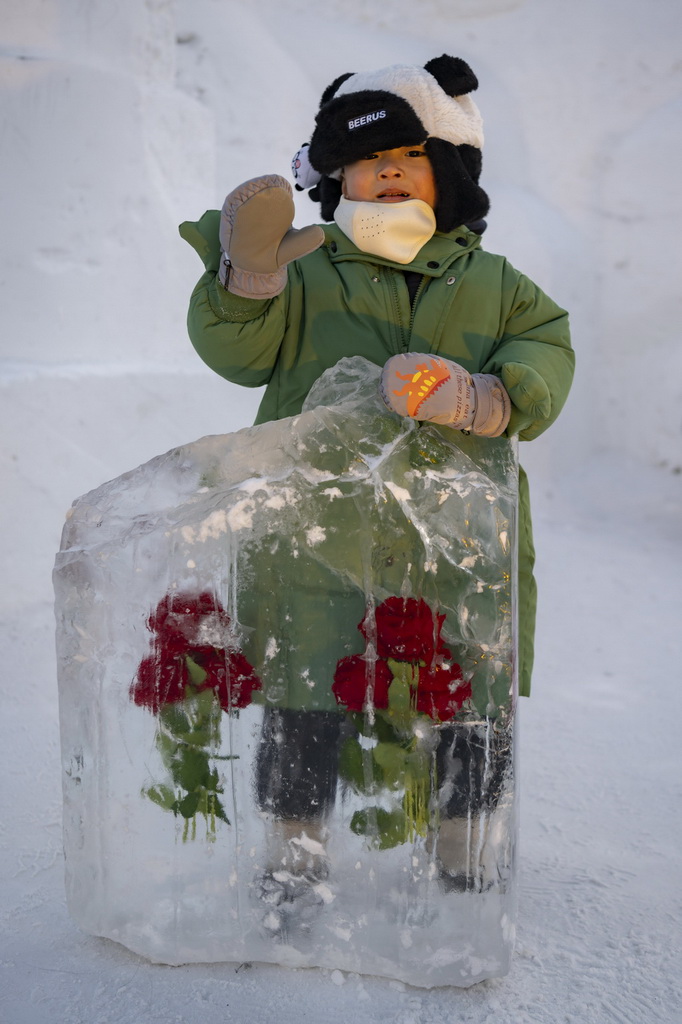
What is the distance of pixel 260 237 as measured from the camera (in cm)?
85

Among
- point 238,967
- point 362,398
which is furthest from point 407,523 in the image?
point 238,967

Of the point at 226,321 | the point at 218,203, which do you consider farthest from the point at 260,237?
the point at 218,203

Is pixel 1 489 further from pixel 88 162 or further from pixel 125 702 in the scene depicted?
pixel 125 702

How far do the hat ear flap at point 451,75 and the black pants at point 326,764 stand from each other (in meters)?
0.63

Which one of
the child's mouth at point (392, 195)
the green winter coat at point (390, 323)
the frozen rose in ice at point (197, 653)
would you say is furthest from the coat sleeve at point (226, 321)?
the frozen rose in ice at point (197, 653)

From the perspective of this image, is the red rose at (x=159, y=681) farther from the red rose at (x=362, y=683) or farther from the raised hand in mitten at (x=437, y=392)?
the raised hand in mitten at (x=437, y=392)

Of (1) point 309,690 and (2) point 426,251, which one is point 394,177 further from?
(1) point 309,690

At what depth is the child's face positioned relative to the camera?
0.99 m

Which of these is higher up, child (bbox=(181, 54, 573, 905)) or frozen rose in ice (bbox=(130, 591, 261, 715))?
child (bbox=(181, 54, 573, 905))

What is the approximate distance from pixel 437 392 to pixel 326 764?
361 mm

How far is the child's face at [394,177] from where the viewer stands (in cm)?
99

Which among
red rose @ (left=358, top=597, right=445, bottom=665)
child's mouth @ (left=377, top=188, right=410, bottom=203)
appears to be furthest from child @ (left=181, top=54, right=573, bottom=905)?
red rose @ (left=358, top=597, right=445, bottom=665)

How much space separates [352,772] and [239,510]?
0.27 m

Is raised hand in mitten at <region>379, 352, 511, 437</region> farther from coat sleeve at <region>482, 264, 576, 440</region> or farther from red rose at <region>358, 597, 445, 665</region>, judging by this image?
red rose at <region>358, 597, 445, 665</region>
